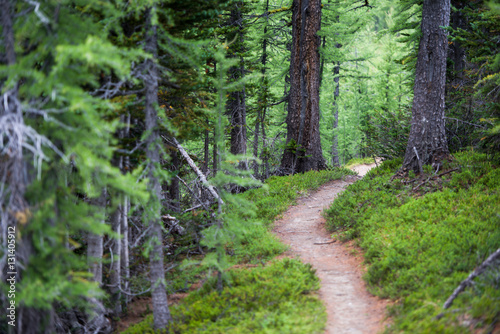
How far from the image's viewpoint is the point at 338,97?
2848cm

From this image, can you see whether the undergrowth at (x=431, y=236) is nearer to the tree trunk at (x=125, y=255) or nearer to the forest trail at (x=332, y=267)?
the forest trail at (x=332, y=267)

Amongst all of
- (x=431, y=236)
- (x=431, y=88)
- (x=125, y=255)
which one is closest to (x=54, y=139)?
(x=125, y=255)

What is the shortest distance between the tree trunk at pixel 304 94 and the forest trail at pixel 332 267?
358 cm

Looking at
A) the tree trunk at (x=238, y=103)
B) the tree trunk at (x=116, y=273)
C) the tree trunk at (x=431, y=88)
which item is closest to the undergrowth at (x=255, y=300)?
the tree trunk at (x=116, y=273)

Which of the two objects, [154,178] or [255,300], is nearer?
[154,178]

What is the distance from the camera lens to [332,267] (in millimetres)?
7910

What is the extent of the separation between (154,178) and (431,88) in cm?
890

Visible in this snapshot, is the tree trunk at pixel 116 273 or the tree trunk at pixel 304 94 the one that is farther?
the tree trunk at pixel 304 94

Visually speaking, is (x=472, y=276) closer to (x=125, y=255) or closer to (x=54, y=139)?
(x=54, y=139)

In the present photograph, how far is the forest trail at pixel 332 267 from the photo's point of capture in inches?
225

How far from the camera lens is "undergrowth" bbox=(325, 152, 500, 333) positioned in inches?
190

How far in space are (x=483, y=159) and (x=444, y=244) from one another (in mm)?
4232

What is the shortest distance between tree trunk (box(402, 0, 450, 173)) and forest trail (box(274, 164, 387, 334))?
3.80 m

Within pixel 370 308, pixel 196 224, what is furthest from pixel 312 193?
pixel 370 308
